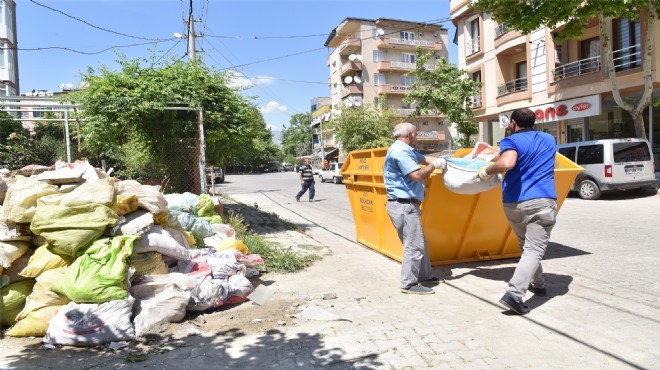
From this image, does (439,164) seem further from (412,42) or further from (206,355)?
(412,42)

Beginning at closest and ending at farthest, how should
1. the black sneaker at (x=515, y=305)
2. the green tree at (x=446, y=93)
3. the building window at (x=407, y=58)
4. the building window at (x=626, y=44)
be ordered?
the black sneaker at (x=515, y=305), the building window at (x=626, y=44), the green tree at (x=446, y=93), the building window at (x=407, y=58)

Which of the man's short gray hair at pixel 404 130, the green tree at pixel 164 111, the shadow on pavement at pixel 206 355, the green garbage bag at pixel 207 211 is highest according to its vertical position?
the green tree at pixel 164 111

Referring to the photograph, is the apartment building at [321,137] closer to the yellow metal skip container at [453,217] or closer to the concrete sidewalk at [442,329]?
the yellow metal skip container at [453,217]

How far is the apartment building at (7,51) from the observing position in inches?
1344

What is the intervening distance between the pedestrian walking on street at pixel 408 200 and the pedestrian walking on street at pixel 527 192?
0.75 m

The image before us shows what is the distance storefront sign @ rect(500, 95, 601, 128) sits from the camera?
18.1m

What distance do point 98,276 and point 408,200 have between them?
9.55 feet

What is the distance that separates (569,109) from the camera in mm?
19188

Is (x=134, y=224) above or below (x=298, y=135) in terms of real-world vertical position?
below

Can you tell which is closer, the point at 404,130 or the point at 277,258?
the point at 404,130

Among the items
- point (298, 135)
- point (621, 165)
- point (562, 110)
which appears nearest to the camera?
point (621, 165)

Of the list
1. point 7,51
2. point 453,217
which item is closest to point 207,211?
point 453,217

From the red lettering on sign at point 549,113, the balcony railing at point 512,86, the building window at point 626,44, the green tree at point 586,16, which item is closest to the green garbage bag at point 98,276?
the green tree at point 586,16

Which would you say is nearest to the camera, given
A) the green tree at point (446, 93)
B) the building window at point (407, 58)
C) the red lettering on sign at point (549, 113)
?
the red lettering on sign at point (549, 113)
